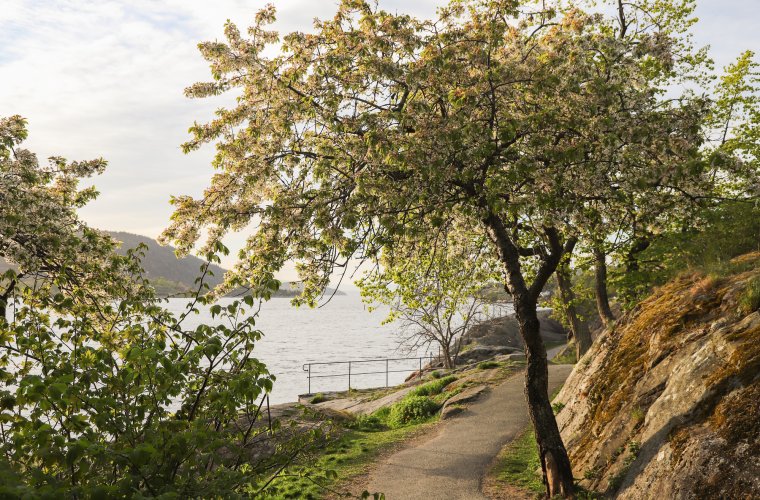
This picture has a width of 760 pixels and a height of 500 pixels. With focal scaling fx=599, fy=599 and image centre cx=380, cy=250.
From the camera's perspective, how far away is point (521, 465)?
14180 millimetres

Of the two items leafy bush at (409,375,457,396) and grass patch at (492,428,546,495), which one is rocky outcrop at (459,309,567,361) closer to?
leafy bush at (409,375,457,396)

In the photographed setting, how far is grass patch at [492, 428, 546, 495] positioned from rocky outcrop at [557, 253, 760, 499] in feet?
3.26

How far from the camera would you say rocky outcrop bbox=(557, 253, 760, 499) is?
7.93m

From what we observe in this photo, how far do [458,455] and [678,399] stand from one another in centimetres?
699

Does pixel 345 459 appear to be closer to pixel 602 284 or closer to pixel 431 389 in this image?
pixel 431 389

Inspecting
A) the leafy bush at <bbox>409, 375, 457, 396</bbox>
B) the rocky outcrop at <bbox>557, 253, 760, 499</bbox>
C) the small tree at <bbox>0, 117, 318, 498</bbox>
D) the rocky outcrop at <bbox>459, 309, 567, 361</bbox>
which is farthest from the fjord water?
the small tree at <bbox>0, 117, 318, 498</bbox>

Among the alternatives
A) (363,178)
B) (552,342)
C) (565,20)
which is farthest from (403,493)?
(552,342)

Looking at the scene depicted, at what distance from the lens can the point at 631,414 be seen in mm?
10930

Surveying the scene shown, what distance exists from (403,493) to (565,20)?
10.4 m

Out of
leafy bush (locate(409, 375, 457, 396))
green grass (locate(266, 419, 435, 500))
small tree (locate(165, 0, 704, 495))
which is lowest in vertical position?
green grass (locate(266, 419, 435, 500))

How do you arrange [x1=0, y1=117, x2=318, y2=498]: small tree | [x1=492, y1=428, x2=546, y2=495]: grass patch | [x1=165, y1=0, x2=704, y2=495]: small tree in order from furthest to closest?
[x1=492, y1=428, x2=546, y2=495]: grass patch → [x1=165, y1=0, x2=704, y2=495]: small tree → [x1=0, y1=117, x2=318, y2=498]: small tree

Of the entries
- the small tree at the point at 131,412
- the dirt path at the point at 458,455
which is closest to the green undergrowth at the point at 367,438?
the dirt path at the point at 458,455

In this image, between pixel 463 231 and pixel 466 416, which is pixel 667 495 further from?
pixel 466 416

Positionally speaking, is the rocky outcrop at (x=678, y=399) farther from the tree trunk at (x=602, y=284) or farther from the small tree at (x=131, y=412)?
the tree trunk at (x=602, y=284)
